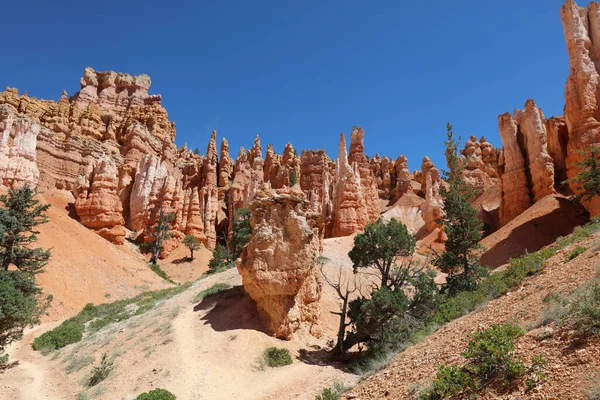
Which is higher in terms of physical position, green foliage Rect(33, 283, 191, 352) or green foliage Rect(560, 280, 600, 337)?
green foliage Rect(33, 283, 191, 352)

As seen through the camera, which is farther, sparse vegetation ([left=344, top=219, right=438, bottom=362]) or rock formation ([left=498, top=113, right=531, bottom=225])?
rock formation ([left=498, top=113, right=531, bottom=225])

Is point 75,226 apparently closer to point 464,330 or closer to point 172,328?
point 172,328

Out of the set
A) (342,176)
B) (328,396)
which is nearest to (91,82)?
(342,176)

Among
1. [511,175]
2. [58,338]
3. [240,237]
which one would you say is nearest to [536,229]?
[511,175]

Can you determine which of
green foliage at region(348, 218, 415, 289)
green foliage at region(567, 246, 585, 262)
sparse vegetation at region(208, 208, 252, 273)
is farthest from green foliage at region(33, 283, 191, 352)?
green foliage at region(567, 246, 585, 262)

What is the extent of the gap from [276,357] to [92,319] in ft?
46.1

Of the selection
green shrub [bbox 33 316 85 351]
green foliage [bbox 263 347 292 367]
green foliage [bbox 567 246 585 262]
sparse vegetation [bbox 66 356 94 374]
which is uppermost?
green foliage [bbox 567 246 585 262]

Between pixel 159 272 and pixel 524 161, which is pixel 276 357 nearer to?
pixel 159 272

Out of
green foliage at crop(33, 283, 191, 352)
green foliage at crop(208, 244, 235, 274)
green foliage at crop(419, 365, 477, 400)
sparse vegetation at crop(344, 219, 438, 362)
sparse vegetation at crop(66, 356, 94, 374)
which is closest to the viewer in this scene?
green foliage at crop(419, 365, 477, 400)

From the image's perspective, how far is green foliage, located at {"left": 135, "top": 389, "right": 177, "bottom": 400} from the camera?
11.3 meters

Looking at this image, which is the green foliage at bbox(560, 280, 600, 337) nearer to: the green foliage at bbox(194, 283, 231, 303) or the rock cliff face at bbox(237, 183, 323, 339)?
the rock cliff face at bbox(237, 183, 323, 339)

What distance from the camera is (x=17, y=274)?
643 inches

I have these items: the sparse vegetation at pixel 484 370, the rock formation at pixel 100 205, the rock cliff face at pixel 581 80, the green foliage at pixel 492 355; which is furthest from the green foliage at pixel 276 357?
the rock formation at pixel 100 205

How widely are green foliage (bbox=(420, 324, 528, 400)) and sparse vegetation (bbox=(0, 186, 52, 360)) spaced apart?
14.7m
